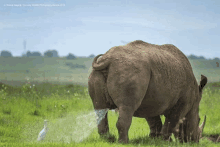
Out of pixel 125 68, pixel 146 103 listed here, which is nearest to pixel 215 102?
pixel 146 103

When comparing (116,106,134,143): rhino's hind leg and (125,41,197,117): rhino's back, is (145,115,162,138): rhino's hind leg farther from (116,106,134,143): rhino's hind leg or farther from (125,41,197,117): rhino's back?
(116,106,134,143): rhino's hind leg

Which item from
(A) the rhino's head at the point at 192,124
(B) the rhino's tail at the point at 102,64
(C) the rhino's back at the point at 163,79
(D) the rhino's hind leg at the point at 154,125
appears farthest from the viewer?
Answer: (D) the rhino's hind leg at the point at 154,125

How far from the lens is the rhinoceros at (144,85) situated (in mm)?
5684

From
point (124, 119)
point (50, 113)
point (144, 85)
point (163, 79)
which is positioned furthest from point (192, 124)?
point (50, 113)

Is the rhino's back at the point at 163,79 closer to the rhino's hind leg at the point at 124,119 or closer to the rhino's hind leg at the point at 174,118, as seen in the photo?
the rhino's hind leg at the point at 174,118

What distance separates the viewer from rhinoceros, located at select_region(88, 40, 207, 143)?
5.68 metres

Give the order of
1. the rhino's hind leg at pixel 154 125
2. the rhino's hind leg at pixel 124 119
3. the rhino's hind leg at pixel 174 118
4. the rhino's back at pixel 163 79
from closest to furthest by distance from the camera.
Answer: the rhino's hind leg at pixel 124 119
the rhino's back at pixel 163 79
the rhino's hind leg at pixel 174 118
the rhino's hind leg at pixel 154 125

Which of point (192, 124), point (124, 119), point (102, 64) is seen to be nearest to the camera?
point (124, 119)

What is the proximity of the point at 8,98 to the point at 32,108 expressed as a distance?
1.65 m

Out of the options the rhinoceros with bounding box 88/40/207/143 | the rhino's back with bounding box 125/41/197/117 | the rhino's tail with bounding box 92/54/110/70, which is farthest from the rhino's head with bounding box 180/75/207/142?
the rhino's tail with bounding box 92/54/110/70

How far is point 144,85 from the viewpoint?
19.1ft

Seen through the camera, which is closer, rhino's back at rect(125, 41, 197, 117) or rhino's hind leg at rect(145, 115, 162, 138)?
rhino's back at rect(125, 41, 197, 117)

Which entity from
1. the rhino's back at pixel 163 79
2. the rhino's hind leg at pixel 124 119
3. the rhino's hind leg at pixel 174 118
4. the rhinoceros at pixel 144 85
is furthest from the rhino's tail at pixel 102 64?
the rhino's hind leg at pixel 174 118

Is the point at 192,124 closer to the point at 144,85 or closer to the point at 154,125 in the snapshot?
the point at 154,125
